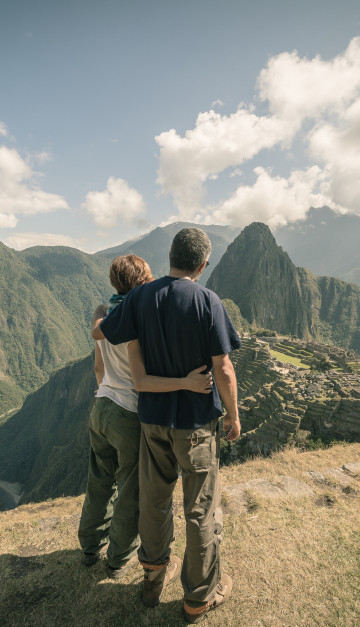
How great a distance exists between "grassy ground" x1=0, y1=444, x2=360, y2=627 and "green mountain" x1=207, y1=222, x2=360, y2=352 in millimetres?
109953

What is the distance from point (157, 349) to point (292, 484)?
3.87 meters

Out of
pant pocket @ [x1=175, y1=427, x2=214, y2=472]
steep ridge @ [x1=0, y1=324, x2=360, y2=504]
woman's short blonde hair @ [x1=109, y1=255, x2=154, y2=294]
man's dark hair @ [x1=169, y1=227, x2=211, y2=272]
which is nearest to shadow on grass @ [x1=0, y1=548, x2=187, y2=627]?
pant pocket @ [x1=175, y1=427, x2=214, y2=472]

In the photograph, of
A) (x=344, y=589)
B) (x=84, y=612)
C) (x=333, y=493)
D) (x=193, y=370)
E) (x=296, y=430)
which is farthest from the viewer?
(x=296, y=430)

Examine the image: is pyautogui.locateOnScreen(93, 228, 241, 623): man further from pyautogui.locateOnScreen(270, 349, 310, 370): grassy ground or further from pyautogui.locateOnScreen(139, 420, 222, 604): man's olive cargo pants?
pyautogui.locateOnScreen(270, 349, 310, 370): grassy ground

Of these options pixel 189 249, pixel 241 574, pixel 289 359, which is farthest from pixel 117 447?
pixel 289 359

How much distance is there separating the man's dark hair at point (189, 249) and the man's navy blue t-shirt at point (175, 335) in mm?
152

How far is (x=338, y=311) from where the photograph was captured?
17200cm

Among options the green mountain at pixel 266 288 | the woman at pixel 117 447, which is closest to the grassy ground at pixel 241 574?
the woman at pixel 117 447

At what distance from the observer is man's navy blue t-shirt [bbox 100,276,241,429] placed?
2.08m

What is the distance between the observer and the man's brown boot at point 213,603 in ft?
7.07

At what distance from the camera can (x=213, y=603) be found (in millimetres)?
2301

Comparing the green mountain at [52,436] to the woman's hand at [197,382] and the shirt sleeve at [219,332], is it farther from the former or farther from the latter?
the shirt sleeve at [219,332]

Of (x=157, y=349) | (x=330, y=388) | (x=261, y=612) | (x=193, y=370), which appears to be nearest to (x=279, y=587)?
(x=261, y=612)

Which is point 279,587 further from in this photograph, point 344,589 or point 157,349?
point 157,349
